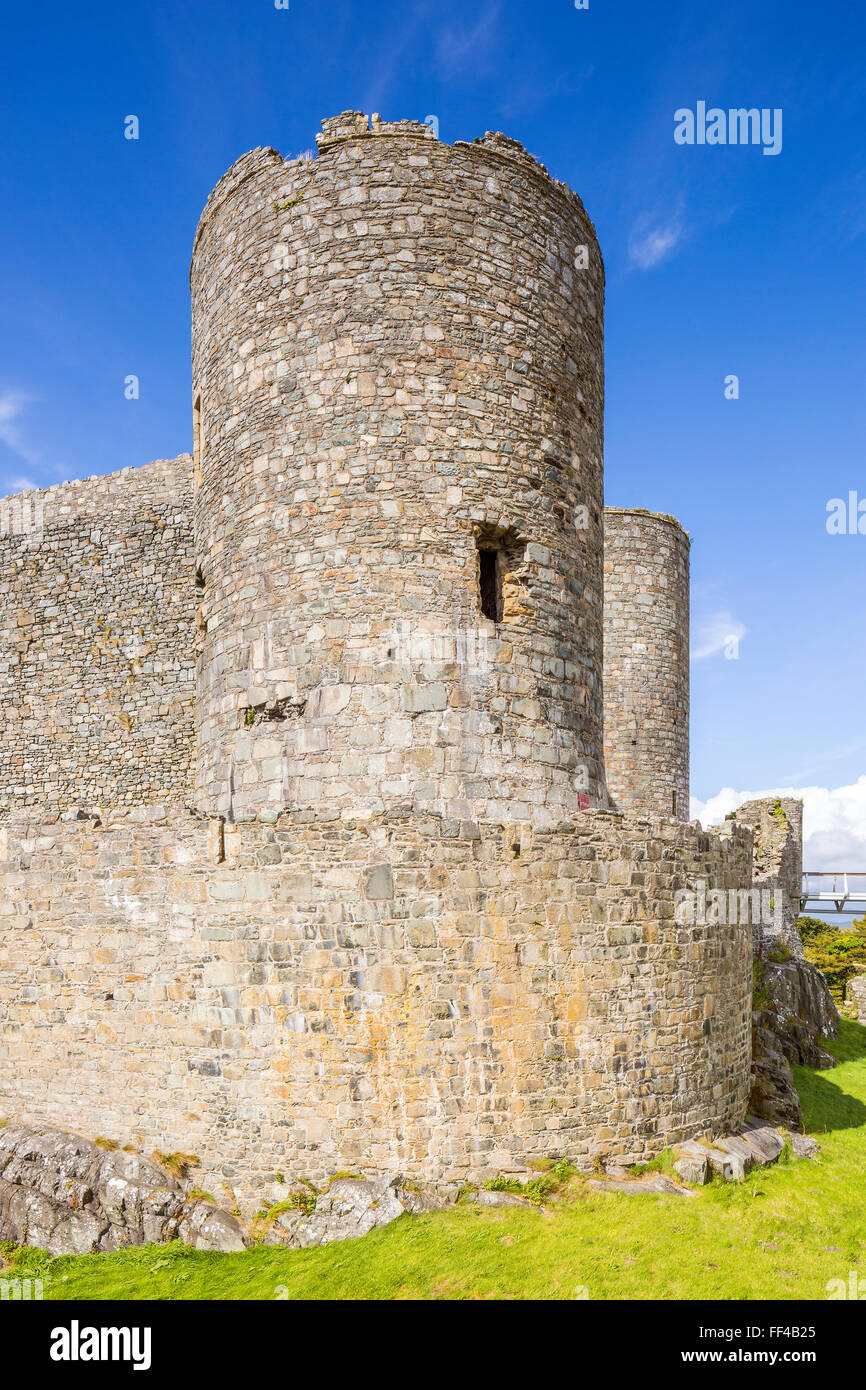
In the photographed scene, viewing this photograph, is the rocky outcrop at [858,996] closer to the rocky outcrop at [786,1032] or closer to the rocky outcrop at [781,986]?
the rocky outcrop at [781,986]

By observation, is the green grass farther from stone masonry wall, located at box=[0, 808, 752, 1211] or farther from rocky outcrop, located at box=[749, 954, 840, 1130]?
rocky outcrop, located at box=[749, 954, 840, 1130]

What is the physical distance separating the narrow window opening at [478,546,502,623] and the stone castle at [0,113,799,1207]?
0.04 m

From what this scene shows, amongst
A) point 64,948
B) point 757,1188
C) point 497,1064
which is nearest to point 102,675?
point 64,948

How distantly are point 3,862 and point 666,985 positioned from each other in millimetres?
7290

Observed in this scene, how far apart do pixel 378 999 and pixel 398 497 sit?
4980 millimetres

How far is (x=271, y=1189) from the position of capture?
8070 millimetres

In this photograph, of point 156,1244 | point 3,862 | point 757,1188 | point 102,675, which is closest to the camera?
point 156,1244

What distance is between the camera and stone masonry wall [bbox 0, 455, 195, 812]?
14844mm

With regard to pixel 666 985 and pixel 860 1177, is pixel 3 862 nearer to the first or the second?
pixel 666 985

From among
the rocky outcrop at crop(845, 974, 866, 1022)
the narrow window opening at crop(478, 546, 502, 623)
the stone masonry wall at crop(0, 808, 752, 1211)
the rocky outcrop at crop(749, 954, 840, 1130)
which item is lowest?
the rocky outcrop at crop(845, 974, 866, 1022)

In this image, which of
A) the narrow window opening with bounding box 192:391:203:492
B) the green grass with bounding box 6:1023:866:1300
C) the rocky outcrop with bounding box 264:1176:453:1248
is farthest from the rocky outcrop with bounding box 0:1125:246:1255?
the narrow window opening with bounding box 192:391:203:492

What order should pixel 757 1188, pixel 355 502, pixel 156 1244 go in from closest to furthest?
pixel 156 1244
pixel 757 1188
pixel 355 502

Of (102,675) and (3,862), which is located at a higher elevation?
(102,675)

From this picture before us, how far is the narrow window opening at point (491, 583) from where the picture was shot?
995cm
